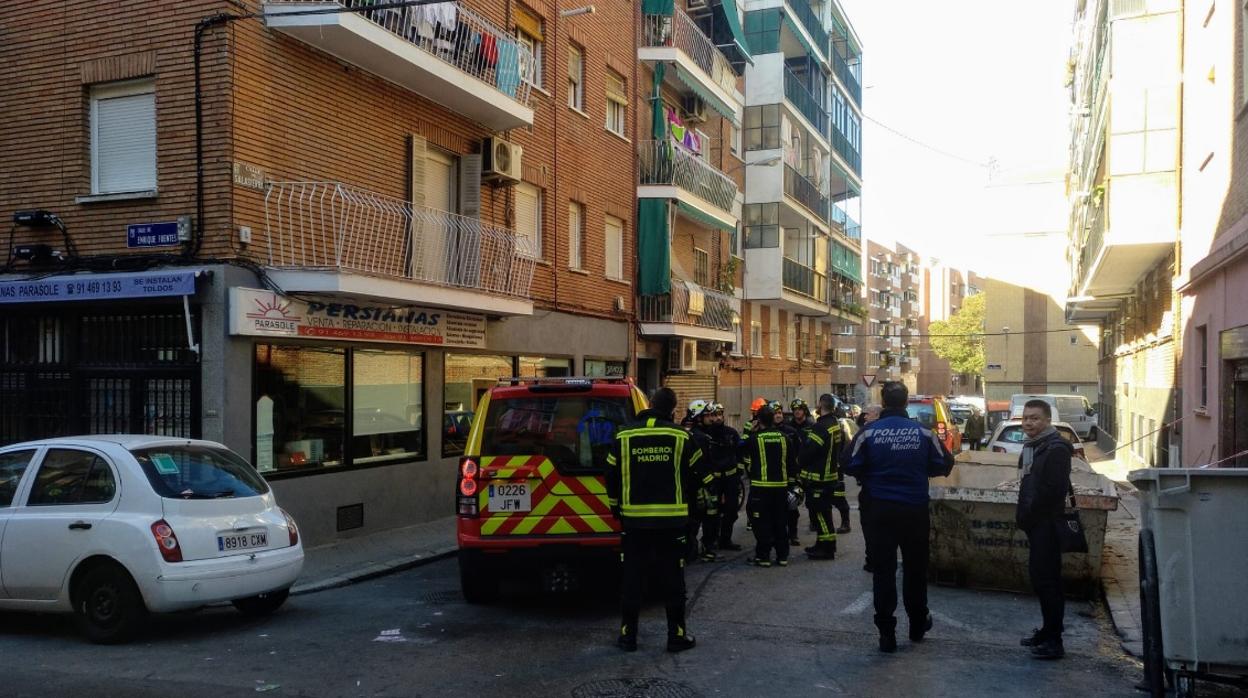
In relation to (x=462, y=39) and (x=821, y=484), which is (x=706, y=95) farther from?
(x=821, y=484)

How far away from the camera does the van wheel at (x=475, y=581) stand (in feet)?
26.2

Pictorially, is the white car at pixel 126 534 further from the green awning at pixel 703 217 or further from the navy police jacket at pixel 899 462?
the green awning at pixel 703 217

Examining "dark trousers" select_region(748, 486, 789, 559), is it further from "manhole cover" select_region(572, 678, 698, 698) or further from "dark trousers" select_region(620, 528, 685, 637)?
"manhole cover" select_region(572, 678, 698, 698)

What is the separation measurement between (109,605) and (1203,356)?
44.0 ft

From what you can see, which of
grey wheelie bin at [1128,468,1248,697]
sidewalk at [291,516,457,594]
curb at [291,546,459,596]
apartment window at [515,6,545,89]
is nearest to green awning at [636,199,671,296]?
apartment window at [515,6,545,89]

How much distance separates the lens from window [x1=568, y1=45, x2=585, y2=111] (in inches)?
748

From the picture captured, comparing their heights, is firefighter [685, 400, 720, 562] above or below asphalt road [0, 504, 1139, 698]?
above

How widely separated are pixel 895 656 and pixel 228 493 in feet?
16.4

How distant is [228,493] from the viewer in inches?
302

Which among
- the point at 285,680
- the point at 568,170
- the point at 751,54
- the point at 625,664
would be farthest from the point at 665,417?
the point at 751,54

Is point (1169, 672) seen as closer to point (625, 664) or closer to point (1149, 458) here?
point (625, 664)

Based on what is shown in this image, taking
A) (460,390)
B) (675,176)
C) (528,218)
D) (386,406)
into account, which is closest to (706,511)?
(386,406)

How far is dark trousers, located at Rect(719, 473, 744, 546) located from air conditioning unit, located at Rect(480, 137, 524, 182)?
669 centimetres

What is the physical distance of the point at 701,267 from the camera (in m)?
26.2
